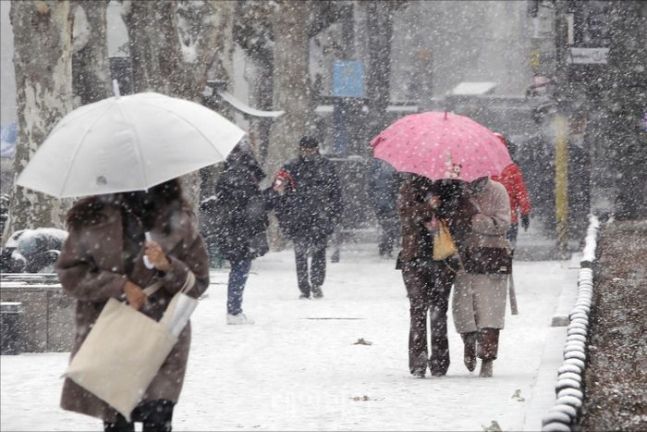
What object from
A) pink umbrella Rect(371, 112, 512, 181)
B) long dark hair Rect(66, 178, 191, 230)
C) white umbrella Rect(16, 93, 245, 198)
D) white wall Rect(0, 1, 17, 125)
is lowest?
white wall Rect(0, 1, 17, 125)

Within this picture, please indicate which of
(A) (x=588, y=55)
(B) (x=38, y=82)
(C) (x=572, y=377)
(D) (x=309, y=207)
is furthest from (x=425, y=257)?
(A) (x=588, y=55)

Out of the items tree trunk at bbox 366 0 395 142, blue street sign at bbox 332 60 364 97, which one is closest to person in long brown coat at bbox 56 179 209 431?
blue street sign at bbox 332 60 364 97

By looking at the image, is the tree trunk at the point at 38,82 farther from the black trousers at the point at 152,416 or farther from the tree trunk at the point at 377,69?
the tree trunk at the point at 377,69

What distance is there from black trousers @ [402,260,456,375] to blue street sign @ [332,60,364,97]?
2171cm

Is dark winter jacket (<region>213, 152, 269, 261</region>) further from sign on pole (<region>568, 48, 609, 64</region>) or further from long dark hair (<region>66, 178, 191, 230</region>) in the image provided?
sign on pole (<region>568, 48, 609, 64</region>)

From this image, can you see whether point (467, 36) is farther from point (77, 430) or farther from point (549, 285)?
point (77, 430)

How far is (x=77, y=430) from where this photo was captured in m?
8.21

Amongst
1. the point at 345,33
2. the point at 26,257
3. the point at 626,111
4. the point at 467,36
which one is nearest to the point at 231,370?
the point at 26,257

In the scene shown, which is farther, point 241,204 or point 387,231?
point 387,231

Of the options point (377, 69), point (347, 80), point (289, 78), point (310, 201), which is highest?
point (289, 78)

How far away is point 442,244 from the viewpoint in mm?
10117

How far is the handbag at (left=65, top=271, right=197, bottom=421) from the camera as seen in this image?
5.55 m

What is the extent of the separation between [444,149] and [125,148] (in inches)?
164

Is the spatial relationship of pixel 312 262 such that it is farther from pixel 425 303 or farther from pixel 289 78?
pixel 289 78
